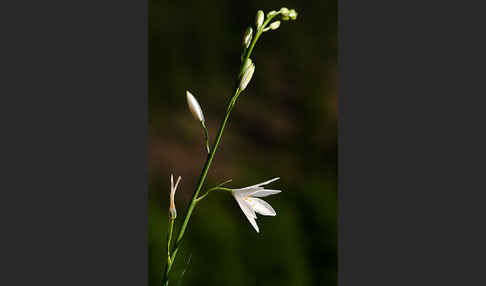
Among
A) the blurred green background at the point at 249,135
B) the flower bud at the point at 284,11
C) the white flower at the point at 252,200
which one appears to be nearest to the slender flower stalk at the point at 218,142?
the white flower at the point at 252,200

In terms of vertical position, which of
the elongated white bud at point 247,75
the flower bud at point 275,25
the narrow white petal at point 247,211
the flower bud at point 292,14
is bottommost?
the narrow white petal at point 247,211

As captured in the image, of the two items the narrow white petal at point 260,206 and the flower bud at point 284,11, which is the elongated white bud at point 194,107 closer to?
the narrow white petal at point 260,206

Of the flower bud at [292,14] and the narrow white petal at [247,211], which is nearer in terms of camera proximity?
the narrow white petal at [247,211]

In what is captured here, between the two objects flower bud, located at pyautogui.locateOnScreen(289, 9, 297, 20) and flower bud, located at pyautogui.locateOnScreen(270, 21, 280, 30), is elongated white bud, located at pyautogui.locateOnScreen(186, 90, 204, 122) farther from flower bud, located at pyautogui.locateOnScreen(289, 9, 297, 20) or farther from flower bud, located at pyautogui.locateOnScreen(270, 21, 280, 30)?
flower bud, located at pyautogui.locateOnScreen(289, 9, 297, 20)

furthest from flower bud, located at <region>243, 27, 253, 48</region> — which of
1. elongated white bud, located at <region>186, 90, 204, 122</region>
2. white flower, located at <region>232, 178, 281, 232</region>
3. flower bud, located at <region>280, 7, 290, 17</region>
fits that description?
white flower, located at <region>232, 178, 281, 232</region>

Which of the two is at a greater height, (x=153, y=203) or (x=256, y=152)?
(x=256, y=152)

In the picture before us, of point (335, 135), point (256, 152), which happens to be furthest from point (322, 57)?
point (256, 152)

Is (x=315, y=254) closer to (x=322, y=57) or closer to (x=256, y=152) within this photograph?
(x=256, y=152)
